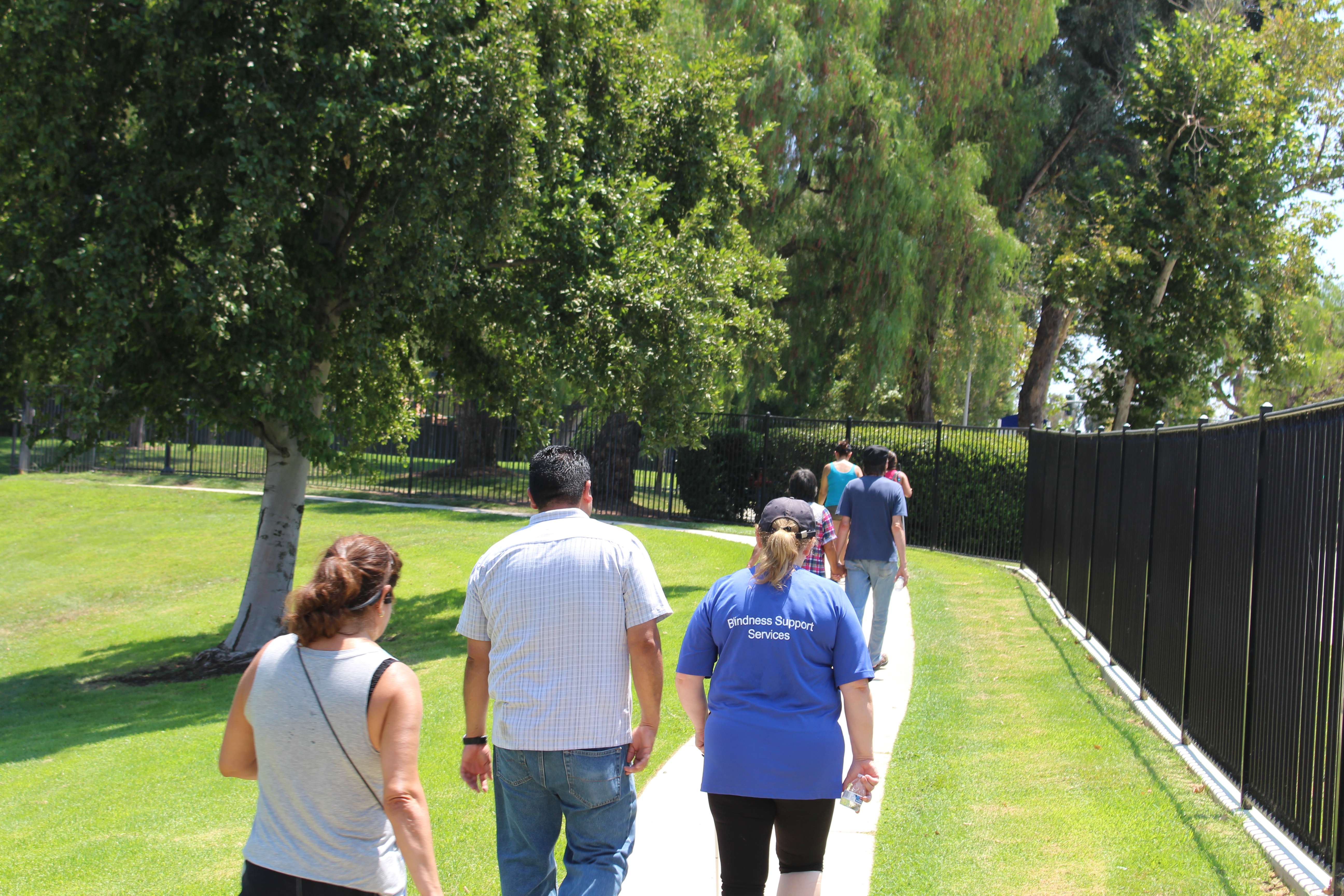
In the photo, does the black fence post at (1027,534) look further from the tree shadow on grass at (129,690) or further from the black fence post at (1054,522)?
the tree shadow on grass at (129,690)

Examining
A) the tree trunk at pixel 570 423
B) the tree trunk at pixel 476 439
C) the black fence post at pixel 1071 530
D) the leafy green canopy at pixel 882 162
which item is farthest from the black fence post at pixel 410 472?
the black fence post at pixel 1071 530

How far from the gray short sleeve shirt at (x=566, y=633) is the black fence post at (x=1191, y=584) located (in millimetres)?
4622

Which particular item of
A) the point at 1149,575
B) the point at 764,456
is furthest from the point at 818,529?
the point at 764,456

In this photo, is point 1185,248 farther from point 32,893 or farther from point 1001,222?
point 32,893

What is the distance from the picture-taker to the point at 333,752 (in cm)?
279

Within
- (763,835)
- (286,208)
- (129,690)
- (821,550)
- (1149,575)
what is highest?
(286,208)

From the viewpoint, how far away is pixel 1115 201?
892 inches

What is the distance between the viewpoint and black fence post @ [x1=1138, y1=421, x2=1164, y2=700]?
7977mm

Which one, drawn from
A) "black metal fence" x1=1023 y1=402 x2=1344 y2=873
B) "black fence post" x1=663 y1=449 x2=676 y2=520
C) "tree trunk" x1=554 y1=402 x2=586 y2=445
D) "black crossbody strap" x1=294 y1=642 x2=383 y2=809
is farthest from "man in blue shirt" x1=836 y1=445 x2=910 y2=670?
"tree trunk" x1=554 y1=402 x2=586 y2=445

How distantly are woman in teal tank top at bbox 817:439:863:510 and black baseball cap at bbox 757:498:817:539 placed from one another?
6511mm

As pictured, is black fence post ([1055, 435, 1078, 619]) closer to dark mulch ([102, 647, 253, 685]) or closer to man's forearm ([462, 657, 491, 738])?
man's forearm ([462, 657, 491, 738])

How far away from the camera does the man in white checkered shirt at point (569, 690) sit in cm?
358

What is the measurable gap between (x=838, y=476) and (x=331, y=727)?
8508 mm

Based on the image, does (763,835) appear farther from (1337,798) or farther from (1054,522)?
(1054,522)
